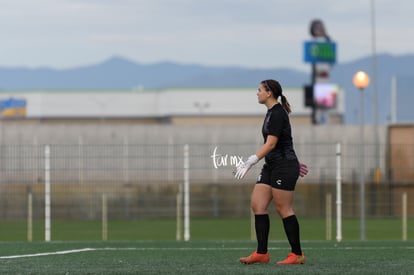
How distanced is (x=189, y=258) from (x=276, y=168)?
4.94 ft

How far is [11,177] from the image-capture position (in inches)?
1430

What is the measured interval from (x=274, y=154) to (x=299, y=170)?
310 millimetres

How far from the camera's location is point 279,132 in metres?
13.4

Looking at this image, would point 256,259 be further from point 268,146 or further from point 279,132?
point 279,132

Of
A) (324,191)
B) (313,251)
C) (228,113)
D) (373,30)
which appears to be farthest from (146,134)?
(228,113)

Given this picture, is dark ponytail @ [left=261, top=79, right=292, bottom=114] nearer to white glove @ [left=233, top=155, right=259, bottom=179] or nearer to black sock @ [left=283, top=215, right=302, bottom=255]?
white glove @ [left=233, top=155, right=259, bottom=179]

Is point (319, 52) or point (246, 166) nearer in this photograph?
point (246, 166)

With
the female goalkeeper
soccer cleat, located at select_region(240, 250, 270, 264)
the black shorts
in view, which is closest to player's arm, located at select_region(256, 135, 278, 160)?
the female goalkeeper

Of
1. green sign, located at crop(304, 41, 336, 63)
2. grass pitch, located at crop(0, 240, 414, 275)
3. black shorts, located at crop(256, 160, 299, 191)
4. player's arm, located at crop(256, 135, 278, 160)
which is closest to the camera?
grass pitch, located at crop(0, 240, 414, 275)

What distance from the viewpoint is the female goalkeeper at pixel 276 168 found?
44.0 ft

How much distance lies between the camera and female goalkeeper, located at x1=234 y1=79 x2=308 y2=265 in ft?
44.0

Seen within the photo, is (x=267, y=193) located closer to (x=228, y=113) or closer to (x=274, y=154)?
(x=274, y=154)

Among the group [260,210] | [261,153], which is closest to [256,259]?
[260,210]

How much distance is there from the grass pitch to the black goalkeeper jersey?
3.57 ft
